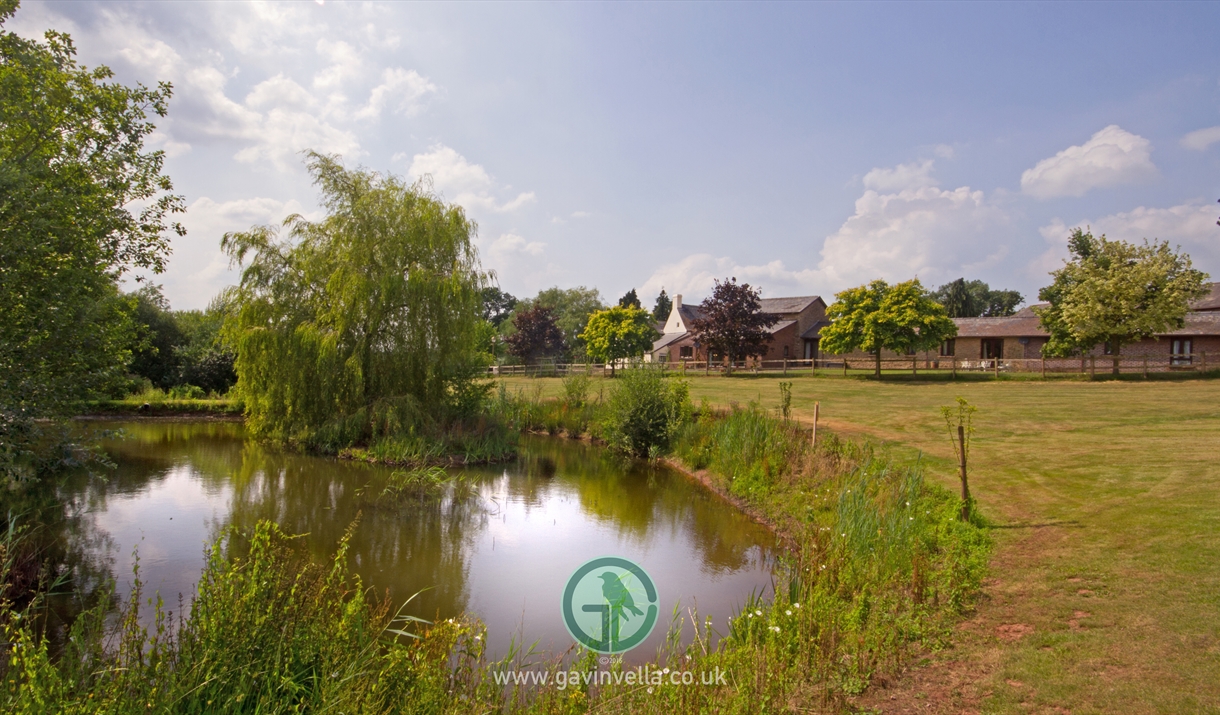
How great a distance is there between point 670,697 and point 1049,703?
8.68 ft

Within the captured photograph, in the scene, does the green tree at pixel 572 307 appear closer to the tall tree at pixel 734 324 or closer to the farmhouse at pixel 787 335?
the farmhouse at pixel 787 335

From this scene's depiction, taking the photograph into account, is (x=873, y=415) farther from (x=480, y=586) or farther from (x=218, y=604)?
(x=218, y=604)

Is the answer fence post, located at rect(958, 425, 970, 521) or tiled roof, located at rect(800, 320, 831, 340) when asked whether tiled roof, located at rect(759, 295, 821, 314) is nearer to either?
tiled roof, located at rect(800, 320, 831, 340)

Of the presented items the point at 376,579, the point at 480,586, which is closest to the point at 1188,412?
the point at 480,586

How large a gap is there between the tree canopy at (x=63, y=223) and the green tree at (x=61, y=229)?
1 centimetres

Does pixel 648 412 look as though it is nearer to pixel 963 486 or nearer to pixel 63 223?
pixel 963 486

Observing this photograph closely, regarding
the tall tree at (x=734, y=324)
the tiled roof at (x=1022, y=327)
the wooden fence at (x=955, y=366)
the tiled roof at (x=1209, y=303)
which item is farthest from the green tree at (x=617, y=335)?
the tiled roof at (x=1209, y=303)

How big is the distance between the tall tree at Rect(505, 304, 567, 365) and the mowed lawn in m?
40.5

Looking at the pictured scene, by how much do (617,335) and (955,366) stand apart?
22.0 m

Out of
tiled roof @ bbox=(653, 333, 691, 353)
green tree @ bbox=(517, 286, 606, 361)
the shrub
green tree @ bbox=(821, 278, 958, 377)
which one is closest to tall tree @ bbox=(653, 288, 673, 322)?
green tree @ bbox=(517, 286, 606, 361)

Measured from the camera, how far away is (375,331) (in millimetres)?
19391

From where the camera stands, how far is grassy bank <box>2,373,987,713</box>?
4191 millimetres

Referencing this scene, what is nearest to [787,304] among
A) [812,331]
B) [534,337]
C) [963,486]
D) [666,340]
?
[812,331]

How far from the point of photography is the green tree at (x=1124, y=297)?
33.3 meters
